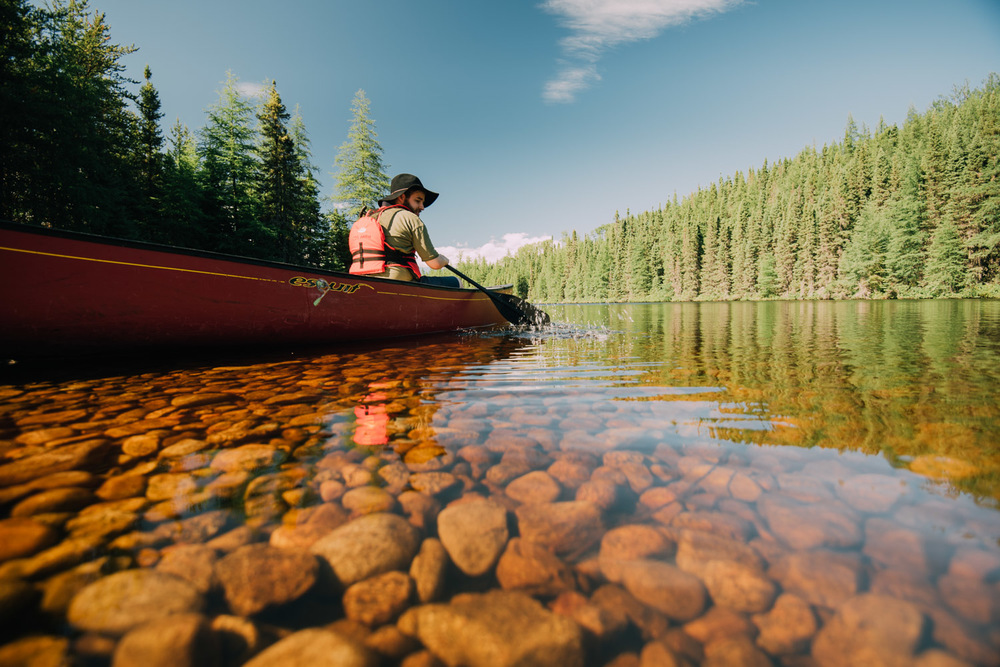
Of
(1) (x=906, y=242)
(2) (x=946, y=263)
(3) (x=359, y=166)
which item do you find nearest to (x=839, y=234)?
(1) (x=906, y=242)

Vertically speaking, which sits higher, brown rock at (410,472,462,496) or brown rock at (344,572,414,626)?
brown rock at (410,472,462,496)

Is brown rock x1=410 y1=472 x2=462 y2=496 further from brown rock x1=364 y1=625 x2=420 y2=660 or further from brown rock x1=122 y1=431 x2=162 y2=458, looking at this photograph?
brown rock x1=122 y1=431 x2=162 y2=458

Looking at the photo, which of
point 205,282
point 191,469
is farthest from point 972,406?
point 205,282

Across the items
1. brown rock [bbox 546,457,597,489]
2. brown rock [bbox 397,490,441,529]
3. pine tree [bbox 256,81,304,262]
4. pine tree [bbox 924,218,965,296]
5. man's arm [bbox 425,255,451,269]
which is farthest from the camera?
pine tree [bbox 924,218,965,296]

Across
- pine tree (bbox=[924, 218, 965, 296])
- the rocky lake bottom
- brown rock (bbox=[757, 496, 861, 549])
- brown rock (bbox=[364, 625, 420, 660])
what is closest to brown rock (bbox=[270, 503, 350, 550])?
the rocky lake bottom

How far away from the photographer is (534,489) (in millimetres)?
1497

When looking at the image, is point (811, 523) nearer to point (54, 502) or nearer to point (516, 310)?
point (54, 502)

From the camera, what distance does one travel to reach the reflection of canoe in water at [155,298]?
3.43m

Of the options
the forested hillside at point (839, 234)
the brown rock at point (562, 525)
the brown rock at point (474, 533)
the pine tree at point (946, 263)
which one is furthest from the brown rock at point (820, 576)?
the pine tree at point (946, 263)

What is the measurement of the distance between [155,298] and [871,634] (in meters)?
5.62

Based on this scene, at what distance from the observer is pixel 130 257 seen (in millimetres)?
3797

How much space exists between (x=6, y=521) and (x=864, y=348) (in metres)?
7.37

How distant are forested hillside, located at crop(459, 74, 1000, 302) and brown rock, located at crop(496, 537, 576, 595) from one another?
135ft

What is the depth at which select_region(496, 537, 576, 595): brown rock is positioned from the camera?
41.1 inches
